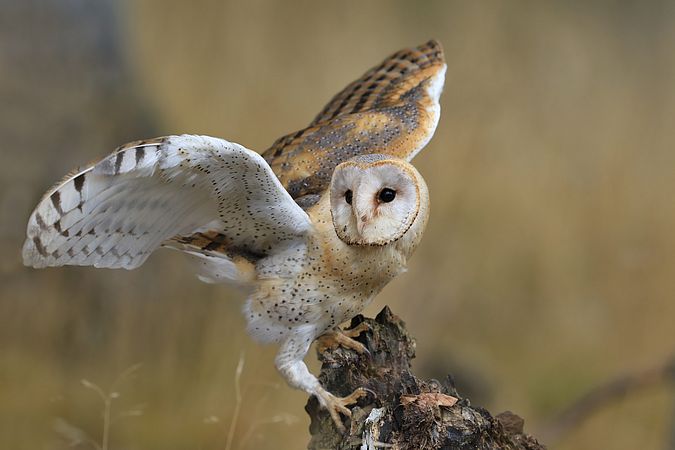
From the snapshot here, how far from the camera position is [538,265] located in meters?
2.94

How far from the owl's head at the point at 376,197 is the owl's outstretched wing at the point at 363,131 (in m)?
0.24

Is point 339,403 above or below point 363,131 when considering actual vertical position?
below

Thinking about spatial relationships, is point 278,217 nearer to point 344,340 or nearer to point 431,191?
point 344,340

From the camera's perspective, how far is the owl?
131 centimetres

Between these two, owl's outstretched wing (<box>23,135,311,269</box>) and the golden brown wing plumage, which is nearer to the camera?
owl's outstretched wing (<box>23,135,311,269</box>)

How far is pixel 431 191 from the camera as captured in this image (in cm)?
286

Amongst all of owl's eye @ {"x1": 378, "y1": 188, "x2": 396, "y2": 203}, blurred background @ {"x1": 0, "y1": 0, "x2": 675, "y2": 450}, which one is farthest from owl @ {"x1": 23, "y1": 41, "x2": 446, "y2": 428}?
blurred background @ {"x1": 0, "y1": 0, "x2": 675, "y2": 450}

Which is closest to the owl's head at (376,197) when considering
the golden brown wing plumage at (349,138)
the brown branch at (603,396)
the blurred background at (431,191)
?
the golden brown wing plumage at (349,138)

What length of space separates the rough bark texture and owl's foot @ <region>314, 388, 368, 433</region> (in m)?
0.01

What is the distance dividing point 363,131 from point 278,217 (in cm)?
38

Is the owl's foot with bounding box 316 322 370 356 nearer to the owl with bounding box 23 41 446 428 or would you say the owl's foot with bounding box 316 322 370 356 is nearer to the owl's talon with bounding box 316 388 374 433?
the owl with bounding box 23 41 446 428

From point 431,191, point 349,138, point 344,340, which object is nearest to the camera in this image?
point 344,340

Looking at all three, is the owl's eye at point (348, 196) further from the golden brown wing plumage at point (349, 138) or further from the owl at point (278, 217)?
the golden brown wing plumage at point (349, 138)

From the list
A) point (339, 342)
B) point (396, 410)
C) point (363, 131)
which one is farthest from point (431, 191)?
point (396, 410)
